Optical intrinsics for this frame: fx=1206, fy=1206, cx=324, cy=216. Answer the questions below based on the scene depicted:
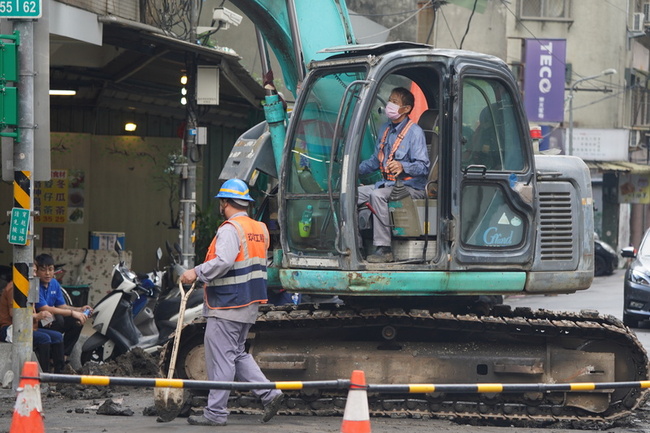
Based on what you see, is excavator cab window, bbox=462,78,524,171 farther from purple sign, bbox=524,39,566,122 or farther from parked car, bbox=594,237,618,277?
purple sign, bbox=524,39,566,122

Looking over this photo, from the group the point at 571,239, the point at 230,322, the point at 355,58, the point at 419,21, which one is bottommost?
the point at 230,322

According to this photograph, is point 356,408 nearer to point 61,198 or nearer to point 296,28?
point 296,28

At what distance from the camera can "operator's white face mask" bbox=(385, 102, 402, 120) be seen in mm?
9633

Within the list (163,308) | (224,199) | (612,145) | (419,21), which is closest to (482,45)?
(612,145)

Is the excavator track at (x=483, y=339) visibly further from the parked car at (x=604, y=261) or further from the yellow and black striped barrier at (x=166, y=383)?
the parked car at (x=604, y=261)

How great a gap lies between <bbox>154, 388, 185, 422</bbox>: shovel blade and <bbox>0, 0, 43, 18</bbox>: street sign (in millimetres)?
3618

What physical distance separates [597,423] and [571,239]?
61.1 inches

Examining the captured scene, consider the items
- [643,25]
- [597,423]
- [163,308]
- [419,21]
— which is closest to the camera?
[597,423]

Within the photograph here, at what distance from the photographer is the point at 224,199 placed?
9484 mm

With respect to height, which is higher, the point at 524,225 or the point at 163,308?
the point at 524,225

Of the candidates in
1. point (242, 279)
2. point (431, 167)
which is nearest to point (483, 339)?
point (431, 167)

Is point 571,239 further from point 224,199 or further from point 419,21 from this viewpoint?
point 419,21

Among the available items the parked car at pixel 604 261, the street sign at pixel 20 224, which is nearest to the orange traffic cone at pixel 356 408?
the street sign at pixel 20 224

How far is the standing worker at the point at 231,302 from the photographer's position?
9117 millimetres
